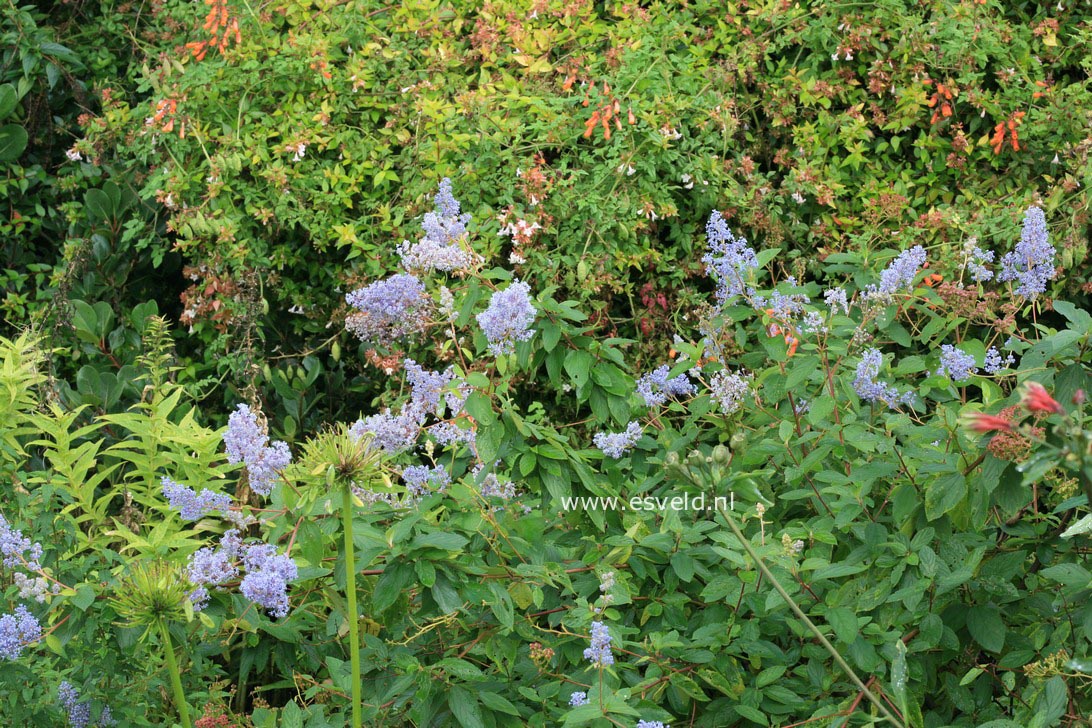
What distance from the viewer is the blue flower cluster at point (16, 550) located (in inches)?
80.8

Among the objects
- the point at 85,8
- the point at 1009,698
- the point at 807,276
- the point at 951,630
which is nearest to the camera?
the point at 951,630

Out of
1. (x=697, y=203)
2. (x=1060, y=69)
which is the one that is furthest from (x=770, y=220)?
(x=1060, y=69)

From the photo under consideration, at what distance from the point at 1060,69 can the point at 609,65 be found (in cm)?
170

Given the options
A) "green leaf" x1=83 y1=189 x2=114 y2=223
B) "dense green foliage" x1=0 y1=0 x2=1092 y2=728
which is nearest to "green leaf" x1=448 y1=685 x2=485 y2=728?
"dense green foliage" x1=0 y1=0 x2=1092 y2=728

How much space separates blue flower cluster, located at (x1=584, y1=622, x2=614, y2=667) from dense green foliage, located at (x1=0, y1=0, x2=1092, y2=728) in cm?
8

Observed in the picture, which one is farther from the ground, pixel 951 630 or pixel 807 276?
pixel 951 630

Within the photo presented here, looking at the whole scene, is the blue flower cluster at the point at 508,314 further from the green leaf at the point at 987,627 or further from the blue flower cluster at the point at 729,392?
the green leaf at the point at 987,627

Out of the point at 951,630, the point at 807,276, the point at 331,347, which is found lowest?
the point at 331,347

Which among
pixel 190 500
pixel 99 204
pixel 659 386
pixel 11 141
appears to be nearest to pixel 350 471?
pixel 190 500

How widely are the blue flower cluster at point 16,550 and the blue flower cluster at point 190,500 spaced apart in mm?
280

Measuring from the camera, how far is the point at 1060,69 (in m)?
4.25

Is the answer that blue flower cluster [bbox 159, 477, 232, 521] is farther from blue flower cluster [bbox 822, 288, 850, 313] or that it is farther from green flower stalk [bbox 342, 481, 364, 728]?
blue flower cluster [bbox 822, 288, 850, 313]

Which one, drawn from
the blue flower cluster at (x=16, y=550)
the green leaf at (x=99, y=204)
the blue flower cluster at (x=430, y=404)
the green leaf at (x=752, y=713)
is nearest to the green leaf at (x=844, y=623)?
the green leaf at (x=752, y=713)

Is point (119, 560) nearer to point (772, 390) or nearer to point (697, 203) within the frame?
point (772, 390)
